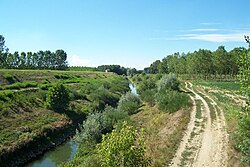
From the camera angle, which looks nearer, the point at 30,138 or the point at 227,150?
the point at 227,150

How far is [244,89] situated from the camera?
1177 centimetres

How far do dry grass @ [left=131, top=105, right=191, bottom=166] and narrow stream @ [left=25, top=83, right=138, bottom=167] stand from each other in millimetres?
9596

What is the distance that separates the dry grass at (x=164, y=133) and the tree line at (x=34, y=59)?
80392 millimetres

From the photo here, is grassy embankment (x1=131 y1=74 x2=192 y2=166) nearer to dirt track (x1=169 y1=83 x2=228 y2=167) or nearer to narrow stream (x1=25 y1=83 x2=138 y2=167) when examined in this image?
dirt track (x1=169 y1=83 x2=228 y2=167)

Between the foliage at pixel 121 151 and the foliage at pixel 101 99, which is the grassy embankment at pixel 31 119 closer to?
the foliage at pixel 101 99

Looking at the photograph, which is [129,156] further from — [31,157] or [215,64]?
[215,64]

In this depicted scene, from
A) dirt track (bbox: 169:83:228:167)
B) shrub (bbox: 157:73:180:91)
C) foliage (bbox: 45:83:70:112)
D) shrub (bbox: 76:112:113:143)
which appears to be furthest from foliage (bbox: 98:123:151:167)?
shrub (bbox: 157:73:180:91)

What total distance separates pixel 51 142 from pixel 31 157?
4.88 m

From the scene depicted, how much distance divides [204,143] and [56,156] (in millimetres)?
17811

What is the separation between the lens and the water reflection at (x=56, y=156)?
27716 millimetres

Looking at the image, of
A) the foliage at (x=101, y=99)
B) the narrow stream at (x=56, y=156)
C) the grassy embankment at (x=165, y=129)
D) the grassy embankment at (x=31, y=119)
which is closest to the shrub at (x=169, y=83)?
the grassy embankment at (x=165, y=129)

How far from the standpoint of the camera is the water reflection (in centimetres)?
2772

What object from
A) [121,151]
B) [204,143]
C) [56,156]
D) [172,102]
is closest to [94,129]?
[56,156]

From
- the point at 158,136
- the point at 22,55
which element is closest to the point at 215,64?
the point at 158,136
